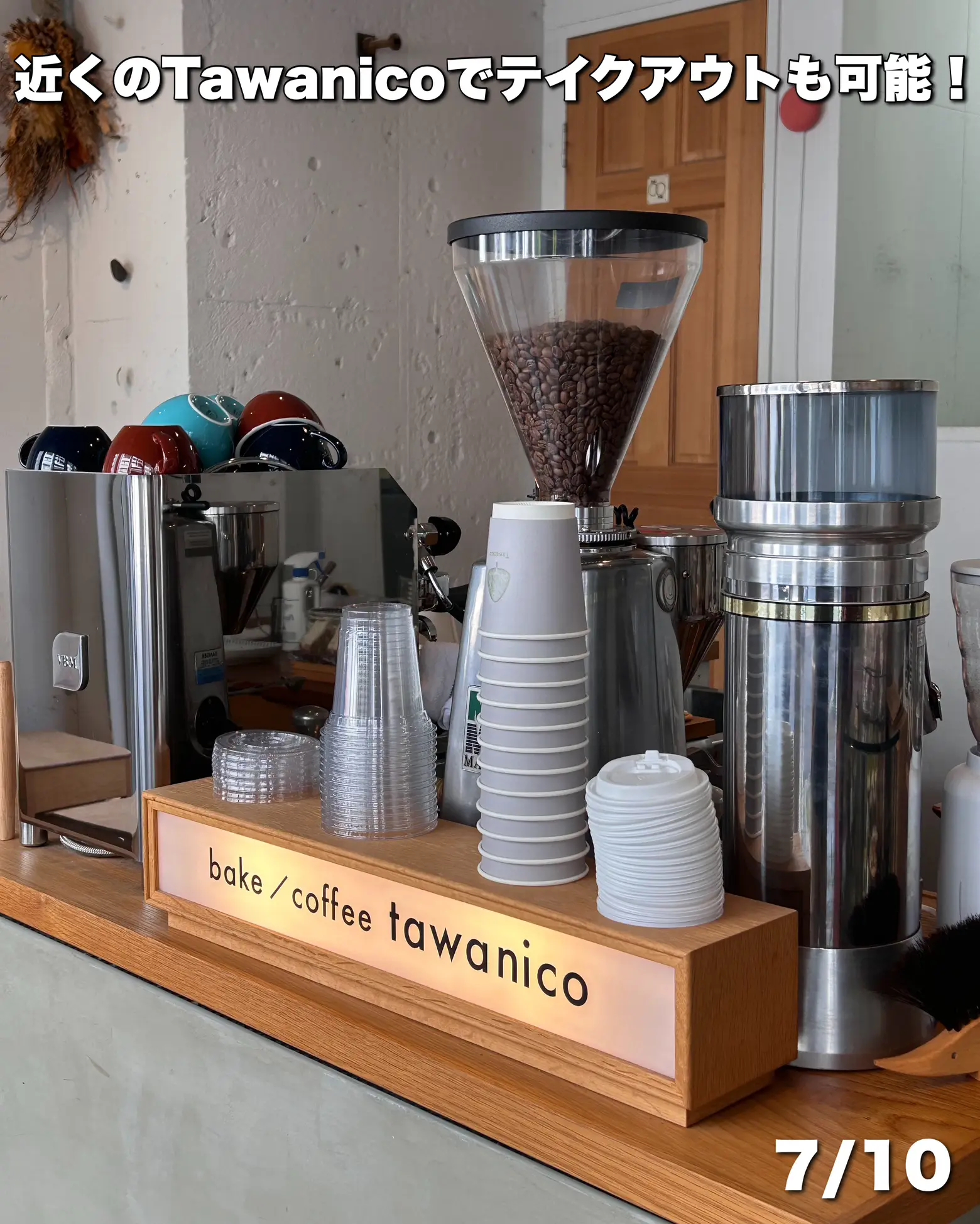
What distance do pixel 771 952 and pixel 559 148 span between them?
123 inches

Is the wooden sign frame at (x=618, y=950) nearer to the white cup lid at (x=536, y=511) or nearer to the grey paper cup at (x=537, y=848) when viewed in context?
the grey paper cup at (x=537, y=848)

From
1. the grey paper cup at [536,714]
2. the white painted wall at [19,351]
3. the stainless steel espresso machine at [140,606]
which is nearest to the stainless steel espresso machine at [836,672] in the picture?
the grey paper cup at [536,714]

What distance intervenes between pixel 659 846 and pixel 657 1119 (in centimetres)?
15

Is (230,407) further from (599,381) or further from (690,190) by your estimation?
(690,190)

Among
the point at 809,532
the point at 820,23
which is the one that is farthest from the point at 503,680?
the point at 820,23

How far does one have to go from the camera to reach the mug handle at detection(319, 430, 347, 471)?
1.29 m

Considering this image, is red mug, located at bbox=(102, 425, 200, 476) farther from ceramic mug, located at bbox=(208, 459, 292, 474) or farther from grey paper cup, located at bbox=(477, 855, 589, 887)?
grey paper cup, located at bbox=(477, 855, 589, 887)

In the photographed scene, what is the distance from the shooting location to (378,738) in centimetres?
89

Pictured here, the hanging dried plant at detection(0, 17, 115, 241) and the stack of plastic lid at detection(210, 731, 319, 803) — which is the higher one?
the hanging dried plant at detection(0, 17, 115, 241)

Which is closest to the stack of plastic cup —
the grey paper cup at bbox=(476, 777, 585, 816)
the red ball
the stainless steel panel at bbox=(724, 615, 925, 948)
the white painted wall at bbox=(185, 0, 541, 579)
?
the grey paper cup at bbox=(476, 777, 585, 816)

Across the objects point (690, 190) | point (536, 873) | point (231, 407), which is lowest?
point (536, 873)

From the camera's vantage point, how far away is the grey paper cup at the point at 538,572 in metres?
0.78

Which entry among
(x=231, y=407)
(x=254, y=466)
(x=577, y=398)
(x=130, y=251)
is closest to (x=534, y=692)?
(x=577, y=398)

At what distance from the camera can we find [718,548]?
3.71 feet
